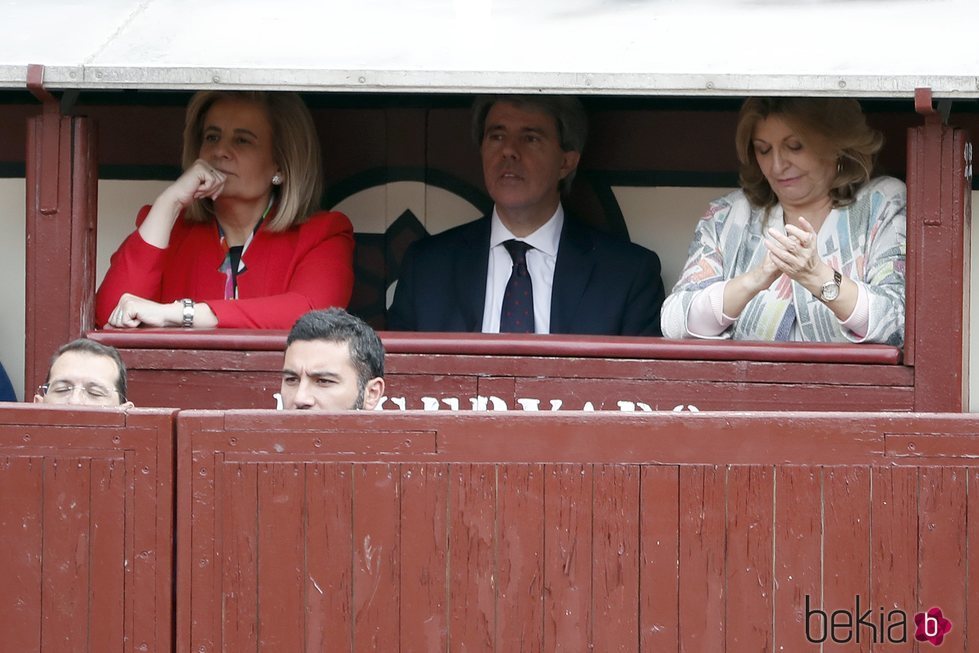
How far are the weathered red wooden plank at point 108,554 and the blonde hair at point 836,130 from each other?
2.39 metres

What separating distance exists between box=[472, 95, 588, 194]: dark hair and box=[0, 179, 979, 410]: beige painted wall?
0.37m

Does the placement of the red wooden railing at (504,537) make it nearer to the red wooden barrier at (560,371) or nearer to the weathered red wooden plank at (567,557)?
the weathered red wooden plank at (567,557)

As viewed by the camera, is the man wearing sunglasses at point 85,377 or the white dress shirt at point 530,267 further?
the white dress shirt at point 530,267

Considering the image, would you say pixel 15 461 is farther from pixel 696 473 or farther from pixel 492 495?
pixel 696 473

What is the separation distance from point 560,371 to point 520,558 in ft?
3.37

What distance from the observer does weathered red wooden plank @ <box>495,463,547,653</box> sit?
5176 millimetres

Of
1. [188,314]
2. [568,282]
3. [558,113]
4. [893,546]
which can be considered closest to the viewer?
[893,546]

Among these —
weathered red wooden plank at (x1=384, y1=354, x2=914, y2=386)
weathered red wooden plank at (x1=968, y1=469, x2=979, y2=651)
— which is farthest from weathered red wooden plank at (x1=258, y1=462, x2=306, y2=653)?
weathered red wooden plank at (x1=968, y1=469, x2=979, y2=651)

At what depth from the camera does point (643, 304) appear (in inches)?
265

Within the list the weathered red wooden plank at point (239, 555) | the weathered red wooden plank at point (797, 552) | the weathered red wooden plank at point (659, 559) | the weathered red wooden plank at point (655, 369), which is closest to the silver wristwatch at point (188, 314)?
the weathered red wooden plank at point (655, 369)

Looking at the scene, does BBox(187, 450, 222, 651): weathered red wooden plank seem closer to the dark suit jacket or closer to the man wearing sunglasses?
the man wearing sunglasses

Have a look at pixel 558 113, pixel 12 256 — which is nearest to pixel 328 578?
pixel 558 113

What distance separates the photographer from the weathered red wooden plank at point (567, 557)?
5172 millimetres

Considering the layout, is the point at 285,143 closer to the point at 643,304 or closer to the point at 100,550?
the point at 643,304
